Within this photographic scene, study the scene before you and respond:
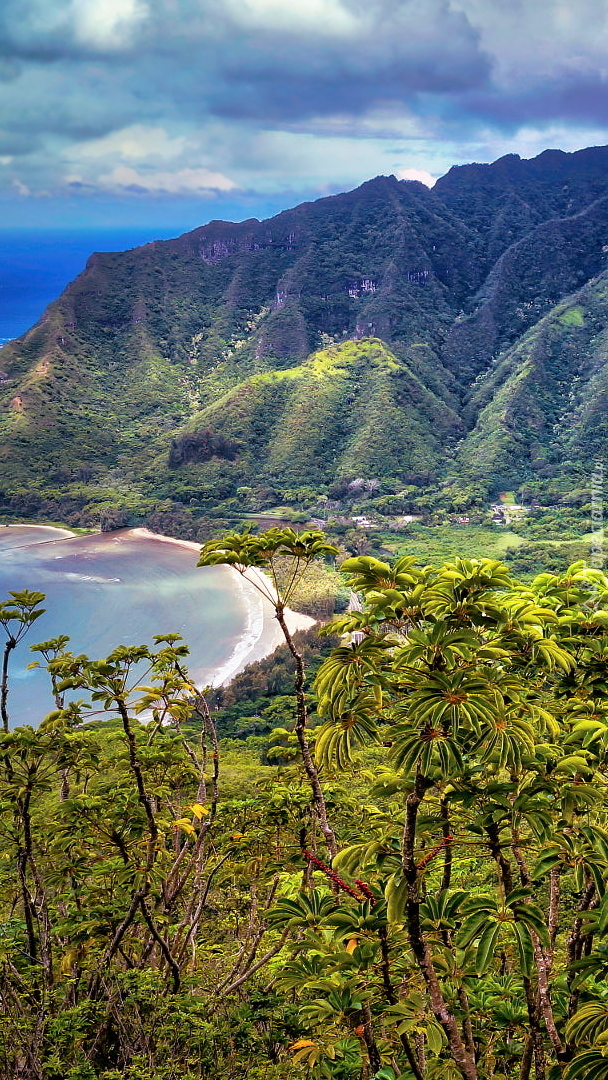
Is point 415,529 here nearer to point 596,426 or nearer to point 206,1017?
point 596,426

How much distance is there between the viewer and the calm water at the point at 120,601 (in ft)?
136

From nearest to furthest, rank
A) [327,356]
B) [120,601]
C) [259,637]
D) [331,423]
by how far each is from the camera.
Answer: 1. [259,637]
2. [120,601]
3. [331,423]
4. [327,356]

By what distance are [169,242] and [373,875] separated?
156m

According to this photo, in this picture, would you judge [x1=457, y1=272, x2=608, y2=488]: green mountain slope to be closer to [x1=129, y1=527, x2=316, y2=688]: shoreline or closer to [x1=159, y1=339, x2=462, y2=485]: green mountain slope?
[x1=159, y1=339, x2=462, y2=485]: green mountain slope

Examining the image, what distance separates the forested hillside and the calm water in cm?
1166

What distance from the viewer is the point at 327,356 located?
107 m

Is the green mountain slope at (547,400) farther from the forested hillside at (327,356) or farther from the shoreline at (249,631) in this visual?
the shoreline at (249,631)

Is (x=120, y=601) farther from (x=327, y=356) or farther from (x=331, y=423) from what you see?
(x=327, y=356)

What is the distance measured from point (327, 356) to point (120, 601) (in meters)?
66.2

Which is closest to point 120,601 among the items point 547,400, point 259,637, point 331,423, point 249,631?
point 249,631

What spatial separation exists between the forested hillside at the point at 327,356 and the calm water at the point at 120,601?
11.7 meters

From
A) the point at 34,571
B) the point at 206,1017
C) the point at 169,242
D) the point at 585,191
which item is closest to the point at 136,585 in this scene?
the point at 34,571

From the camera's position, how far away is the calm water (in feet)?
136

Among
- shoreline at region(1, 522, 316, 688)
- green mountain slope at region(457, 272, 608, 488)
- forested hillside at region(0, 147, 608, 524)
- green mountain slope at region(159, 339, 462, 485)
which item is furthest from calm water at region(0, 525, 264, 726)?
green mountain slope at region(457, 272, 608, 488)
